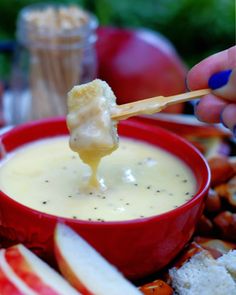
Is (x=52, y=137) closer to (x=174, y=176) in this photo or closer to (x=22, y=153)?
(x=22, y=153)

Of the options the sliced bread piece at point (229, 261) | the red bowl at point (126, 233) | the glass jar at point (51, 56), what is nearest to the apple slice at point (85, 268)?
the red bowl at point (126, 233)

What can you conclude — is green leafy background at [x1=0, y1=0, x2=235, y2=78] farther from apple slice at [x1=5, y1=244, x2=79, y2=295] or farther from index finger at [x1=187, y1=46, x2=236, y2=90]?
apple slice at [x1=5, y1=244, x2=79, y2=295]

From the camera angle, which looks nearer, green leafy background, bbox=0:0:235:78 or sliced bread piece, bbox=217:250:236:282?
sliced bread piece, bbox=217:250:236:282

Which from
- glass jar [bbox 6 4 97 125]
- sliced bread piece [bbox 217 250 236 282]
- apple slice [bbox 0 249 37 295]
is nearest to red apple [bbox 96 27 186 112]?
glass jar [bbox 6 4 97 125]

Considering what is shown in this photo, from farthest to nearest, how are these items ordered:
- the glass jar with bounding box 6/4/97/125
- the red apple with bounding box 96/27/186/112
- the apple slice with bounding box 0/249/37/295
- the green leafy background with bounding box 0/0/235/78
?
the green leafy background with bounding box 0/0/235/78
the red apple with bounding box 96/27/186/112
the glass jar with bounding box 6/4/97/125
the apple slice with bounding box 0/249/37/295

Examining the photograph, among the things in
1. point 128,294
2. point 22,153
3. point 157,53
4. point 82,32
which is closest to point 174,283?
point 128,294

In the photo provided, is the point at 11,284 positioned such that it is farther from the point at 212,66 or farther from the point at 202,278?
the point at 212,66

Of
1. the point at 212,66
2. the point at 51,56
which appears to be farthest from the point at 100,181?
the point at 51,56

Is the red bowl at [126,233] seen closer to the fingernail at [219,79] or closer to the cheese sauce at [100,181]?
the cheese sauce at [100,181]
